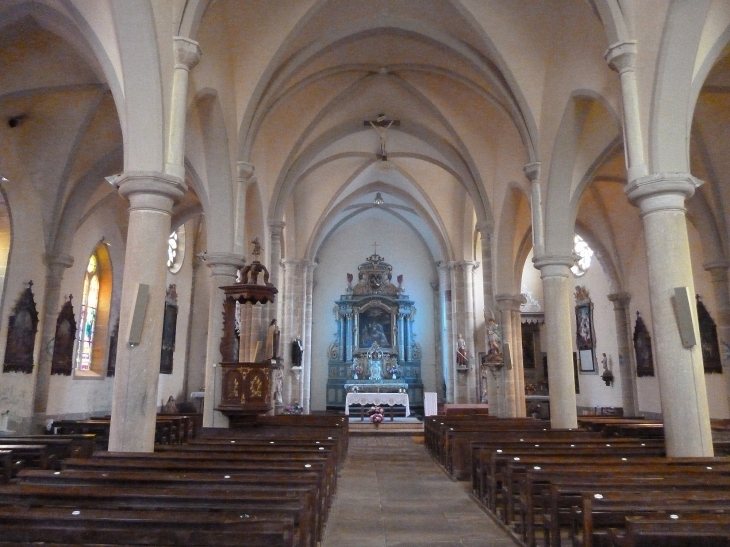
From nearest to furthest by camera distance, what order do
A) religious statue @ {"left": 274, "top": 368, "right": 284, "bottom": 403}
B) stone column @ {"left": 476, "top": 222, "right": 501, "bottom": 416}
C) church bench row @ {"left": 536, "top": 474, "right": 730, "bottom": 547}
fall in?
church bench row @ {"left": 536, "top": 474, "right": 730, "bottom": 547}
stone column @ {"left": 476, "top": 222, "right": 501, "bottom": 416}
religious statue @ {"left": 274, "top": 368, "right": 284, "bottom": 403}

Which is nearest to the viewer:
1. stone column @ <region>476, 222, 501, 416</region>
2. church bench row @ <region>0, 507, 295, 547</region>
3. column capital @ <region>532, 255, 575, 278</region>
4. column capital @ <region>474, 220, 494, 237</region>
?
church bench row @ <region>0, 507, 295, 547</region>

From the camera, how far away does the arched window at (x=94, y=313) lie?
17.3m

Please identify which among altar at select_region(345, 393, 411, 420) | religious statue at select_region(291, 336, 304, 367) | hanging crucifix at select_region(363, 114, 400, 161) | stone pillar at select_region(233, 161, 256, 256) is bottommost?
altar at select_region(345, 393, 411, 420)

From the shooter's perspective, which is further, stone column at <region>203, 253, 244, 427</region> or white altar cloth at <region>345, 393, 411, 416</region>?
white altar cloth at <region>345, 393, 411, 416</region>

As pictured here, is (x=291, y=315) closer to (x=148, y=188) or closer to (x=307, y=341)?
(x=307, y=341)

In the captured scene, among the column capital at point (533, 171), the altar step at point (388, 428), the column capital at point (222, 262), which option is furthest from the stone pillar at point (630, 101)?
the altar step at point (388, 428)

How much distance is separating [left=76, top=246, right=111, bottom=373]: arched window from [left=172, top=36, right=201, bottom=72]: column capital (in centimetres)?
1060

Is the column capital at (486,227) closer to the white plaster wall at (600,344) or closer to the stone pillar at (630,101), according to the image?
the white plaster wall at (600,344)

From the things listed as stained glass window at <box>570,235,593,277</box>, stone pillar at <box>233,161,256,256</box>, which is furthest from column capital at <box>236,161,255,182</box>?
stained glass window at <box>570,235,593,277</box>

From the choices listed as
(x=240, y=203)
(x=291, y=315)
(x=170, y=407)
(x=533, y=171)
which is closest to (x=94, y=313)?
(x=170, y=407)

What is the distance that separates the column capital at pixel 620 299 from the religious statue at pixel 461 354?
561 cm

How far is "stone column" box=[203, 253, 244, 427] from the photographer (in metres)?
11.5

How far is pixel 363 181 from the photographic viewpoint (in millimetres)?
24000

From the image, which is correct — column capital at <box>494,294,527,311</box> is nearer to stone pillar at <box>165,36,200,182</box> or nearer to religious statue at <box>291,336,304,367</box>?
religious statue at <box>291,336,304,367</box>
